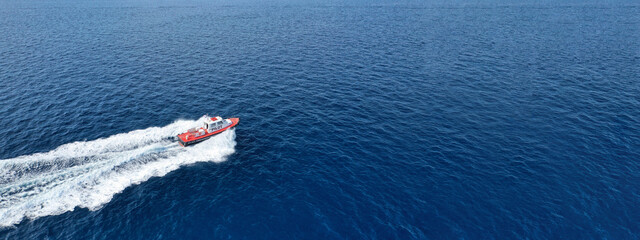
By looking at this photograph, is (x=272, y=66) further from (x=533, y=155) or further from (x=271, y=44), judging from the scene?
(x=533, y=155)

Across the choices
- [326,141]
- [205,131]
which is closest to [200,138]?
[205,131]

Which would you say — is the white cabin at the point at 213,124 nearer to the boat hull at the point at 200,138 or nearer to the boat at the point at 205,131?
the boat at the point at 205,131

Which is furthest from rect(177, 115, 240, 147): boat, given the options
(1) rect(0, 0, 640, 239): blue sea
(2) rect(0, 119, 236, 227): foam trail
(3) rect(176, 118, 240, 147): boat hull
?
(1) rect(0, 0, 640, 239): blue sea

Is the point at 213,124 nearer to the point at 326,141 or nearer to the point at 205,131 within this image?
the point at 205,131

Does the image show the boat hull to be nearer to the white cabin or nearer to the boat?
the boat

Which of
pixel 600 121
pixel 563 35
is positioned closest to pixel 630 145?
pixel 600 121

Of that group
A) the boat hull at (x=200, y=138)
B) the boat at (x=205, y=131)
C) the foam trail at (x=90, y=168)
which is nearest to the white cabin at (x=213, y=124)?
the boat at (x=205, y=131)

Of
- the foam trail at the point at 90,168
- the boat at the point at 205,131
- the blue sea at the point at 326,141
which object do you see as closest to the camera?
the blue sea at the point at 326,141
